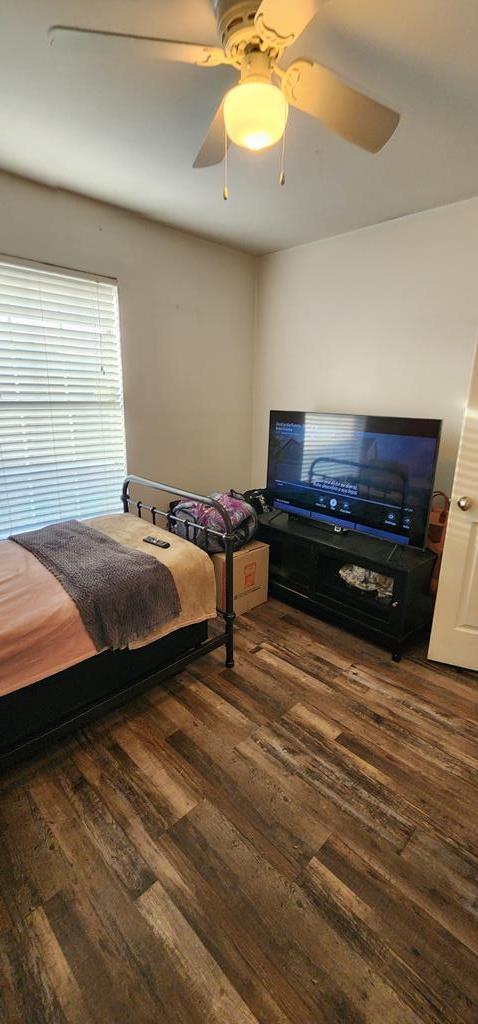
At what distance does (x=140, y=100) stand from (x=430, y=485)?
6.81 ft

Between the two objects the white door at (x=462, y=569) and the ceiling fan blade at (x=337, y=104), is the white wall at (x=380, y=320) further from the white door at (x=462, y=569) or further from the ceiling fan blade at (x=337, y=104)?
the ceiling fan blade at (x=337, y=104)

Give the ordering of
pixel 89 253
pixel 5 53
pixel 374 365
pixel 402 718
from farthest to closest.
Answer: pixel 374 365
pixel 89 253
pixel 402 718
pixel 5 53

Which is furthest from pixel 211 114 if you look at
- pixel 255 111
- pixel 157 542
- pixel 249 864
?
pixel 249 864

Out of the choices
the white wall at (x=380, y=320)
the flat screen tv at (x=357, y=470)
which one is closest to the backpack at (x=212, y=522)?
the flat screen tv at (x=357, y=470)

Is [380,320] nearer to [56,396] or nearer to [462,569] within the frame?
[462,569]

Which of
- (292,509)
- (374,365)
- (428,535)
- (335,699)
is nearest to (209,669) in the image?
(335,699)

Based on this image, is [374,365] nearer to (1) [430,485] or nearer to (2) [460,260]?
(2) [460,260]

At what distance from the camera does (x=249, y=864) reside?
133 centimetres

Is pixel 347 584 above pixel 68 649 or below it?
below

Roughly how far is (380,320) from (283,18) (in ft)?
6.53

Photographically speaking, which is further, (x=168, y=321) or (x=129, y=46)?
(x=168, y=321)

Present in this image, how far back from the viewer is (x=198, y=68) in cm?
135

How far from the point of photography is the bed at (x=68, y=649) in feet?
4.91

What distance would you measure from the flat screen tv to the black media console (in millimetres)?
120
